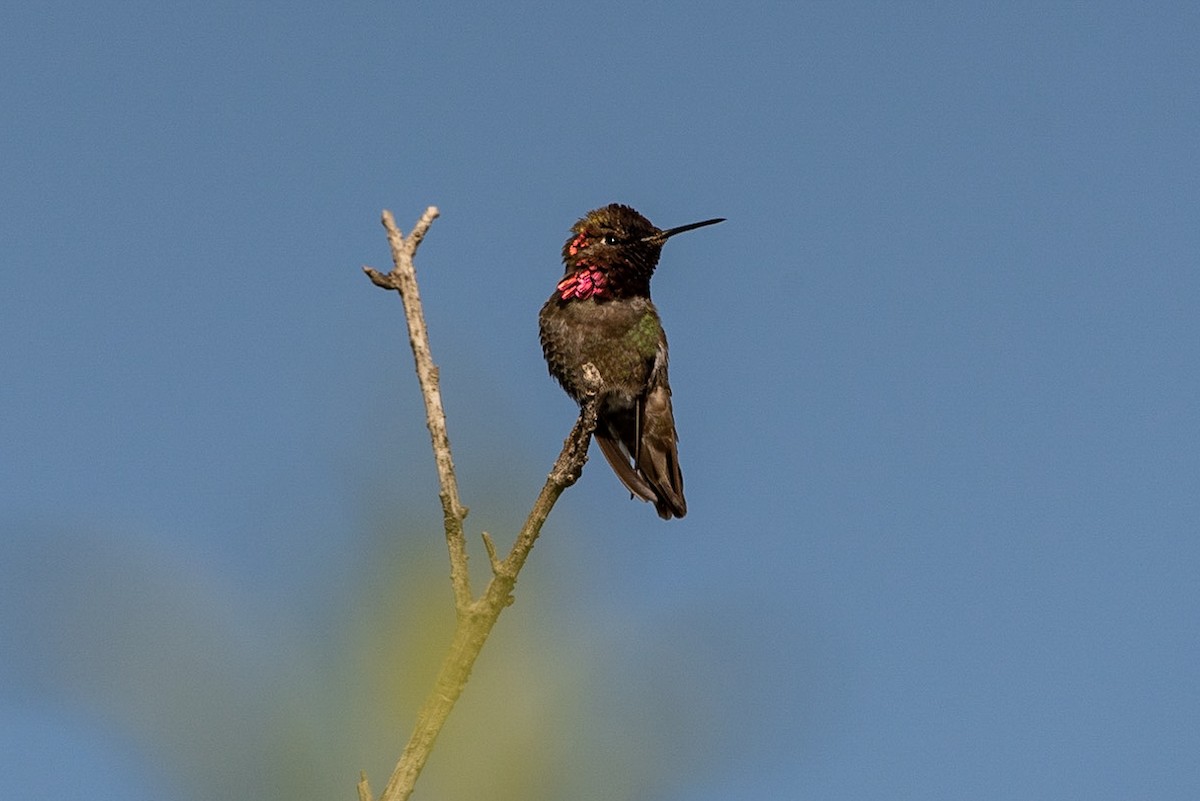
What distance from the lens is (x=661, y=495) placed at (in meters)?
7.98

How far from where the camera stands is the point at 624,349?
27.4 ft

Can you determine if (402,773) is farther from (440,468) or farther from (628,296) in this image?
(628,296)

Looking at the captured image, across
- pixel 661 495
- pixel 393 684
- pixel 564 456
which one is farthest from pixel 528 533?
pixel 661 495

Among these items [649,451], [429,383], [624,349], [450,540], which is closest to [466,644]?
[450,540]

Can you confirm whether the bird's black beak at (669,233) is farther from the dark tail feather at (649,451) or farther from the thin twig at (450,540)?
the thin twig at (450,540)

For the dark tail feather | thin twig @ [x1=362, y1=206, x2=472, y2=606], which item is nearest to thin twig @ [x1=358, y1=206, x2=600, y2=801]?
thin twig @ [x1=362, y1=206, x2=472, y2=606]

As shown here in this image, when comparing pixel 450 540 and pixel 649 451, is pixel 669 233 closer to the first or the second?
pixel 649 451

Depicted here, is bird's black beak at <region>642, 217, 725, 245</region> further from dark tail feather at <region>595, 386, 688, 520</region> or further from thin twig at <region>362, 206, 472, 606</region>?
thin twig at <region>362, 206, 472, 606</region>

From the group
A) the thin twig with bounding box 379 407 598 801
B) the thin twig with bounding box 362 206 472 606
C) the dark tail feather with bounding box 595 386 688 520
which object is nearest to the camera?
the thin twig with bounding box 379 407 598 801

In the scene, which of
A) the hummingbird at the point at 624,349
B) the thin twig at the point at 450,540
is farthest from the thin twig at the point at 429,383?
the hummingbird at the point at 624,349

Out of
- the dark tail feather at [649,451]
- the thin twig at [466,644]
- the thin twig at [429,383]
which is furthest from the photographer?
the dark tail feather at [649,451]

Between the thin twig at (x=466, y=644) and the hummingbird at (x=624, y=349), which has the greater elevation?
the hummingbird at (x=624, y=349)

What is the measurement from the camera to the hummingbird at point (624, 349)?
26.7 ft

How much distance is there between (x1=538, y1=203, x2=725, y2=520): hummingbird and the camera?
813 cm
